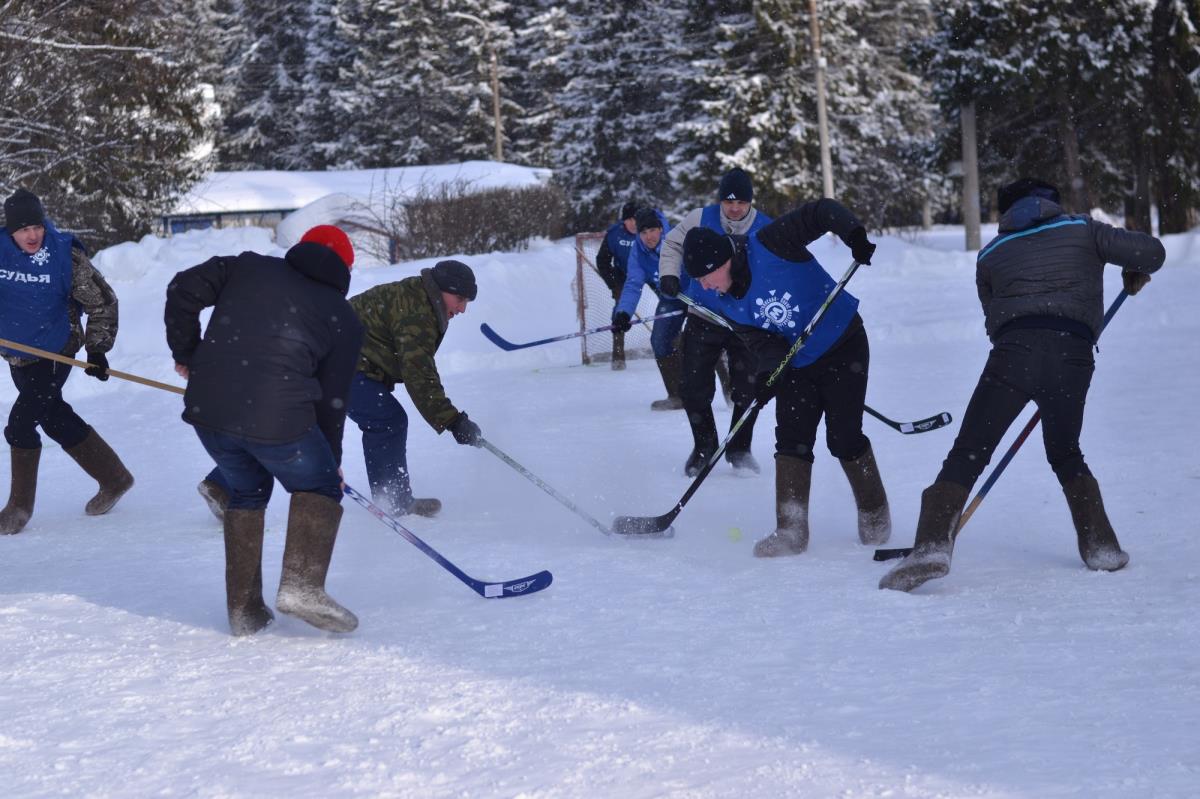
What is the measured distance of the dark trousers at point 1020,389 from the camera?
4477mm

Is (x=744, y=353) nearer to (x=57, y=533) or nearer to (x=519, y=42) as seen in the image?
(x=57, y=533)

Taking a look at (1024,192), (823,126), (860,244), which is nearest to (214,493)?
(860,244)

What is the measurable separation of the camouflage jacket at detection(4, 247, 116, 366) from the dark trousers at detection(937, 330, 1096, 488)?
3.91 meters

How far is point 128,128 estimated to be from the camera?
1666cm

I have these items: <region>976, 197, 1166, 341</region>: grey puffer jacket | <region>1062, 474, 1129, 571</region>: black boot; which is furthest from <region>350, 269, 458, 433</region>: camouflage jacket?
<region>1062, 474, 1129, 571</region>: black boot

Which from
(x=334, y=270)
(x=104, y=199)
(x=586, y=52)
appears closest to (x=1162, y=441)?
(x=334, y=270)

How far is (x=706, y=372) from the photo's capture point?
734 cm

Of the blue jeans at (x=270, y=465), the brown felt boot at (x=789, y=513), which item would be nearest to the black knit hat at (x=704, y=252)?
the brown felt boot at (x=789, y=513)

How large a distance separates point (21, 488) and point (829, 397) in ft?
12.5

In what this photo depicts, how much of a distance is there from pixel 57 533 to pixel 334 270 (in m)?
2.93

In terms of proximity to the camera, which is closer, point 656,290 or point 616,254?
point 656,290

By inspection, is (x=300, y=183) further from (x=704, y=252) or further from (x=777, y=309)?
(x=704, y=252)

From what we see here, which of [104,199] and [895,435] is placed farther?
[104,199]

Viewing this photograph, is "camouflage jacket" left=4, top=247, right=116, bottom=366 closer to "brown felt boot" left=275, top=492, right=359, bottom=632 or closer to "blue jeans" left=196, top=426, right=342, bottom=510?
"blue jeans" left=196, top=426, right=342, bottom=510
